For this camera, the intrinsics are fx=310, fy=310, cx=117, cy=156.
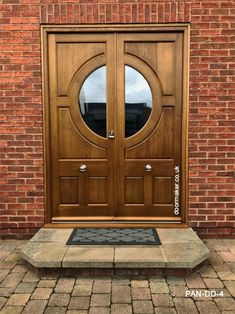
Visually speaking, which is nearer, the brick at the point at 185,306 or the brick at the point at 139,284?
the brick at the point at 185,306

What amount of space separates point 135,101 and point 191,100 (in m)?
0.73

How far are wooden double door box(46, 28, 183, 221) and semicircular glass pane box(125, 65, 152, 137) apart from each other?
0.01 metres

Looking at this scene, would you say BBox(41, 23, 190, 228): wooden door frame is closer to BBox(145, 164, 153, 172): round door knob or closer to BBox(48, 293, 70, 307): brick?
BBox(145, 164, 153, 172): round door knob

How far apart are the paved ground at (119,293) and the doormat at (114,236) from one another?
527 mm

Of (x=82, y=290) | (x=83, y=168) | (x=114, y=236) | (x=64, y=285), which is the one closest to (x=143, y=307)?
(x=82, y=290)

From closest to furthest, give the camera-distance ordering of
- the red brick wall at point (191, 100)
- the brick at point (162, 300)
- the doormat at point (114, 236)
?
the brick at point (162, 300) < the doormat at point (114, 236) < the red brick wall at point (191, 100)

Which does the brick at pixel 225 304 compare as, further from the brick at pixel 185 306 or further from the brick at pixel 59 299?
the brick at pixel 59 299

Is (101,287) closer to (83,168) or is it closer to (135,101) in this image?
(83,168)

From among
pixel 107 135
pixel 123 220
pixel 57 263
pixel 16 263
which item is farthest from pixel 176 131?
pixel 16 263

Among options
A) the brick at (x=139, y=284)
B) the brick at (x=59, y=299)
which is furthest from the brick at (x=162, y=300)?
the brick at (x=59, y=299)

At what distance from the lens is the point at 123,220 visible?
4160 millimetres

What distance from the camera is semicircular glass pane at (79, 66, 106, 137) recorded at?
4.11 metres

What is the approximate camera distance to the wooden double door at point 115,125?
4.04 m

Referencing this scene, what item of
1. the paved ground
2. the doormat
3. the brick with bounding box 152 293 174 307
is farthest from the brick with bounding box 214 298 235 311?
the doormat
